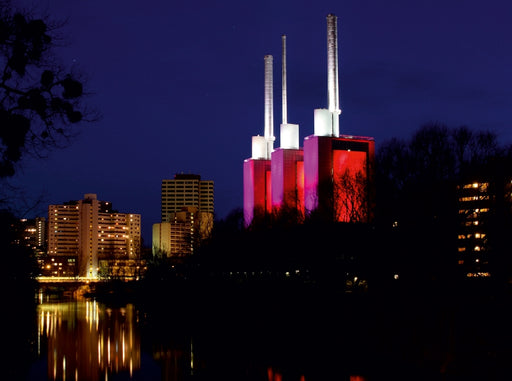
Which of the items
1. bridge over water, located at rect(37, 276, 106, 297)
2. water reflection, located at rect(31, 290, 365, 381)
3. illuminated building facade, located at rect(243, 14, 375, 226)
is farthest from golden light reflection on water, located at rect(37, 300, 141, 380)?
bridge over water, located at rect(37, 276, 106, 297)

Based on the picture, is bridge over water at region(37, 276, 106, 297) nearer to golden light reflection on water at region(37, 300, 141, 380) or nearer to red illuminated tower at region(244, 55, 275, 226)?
red illuminated tower at region(244, 55, 275, 226)

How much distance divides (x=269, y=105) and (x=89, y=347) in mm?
123089

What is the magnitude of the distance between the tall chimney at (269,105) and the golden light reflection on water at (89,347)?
102460 millimetres

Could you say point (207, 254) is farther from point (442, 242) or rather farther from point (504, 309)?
point (504, 309)

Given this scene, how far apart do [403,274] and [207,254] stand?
37.9 meters

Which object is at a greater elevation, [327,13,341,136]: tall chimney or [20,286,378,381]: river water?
[327,13,341,136]: tall chimney

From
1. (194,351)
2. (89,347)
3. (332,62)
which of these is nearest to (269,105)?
(332,62)

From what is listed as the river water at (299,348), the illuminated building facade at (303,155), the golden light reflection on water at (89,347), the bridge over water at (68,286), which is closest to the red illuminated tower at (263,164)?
the illuminated building facade at (303,155)

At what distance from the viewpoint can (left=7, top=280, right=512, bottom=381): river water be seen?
24.6 metres

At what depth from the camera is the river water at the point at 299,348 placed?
80.6ft

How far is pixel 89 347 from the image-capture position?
37219mm

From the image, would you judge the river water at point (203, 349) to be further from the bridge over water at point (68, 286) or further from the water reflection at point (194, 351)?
the bridge over water at point (68, 286)

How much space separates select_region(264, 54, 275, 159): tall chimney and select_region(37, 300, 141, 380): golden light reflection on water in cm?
10246

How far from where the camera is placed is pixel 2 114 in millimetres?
10141
